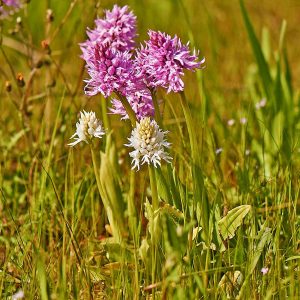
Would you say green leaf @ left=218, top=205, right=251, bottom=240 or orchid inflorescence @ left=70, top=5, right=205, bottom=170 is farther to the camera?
green leaf @ left=218, top=205, right=251, bottom=240

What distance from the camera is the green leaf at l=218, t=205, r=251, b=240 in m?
1.88

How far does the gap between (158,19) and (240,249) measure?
3.07 meters

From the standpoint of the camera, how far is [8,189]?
255 centimetres

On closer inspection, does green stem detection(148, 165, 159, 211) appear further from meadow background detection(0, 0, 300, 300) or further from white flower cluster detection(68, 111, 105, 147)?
white flower cluster detection(68, 111, 105, 147)

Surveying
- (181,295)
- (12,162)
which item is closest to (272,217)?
(181,295)

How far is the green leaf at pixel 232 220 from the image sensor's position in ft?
6.17

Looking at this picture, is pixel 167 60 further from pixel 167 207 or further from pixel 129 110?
pixel 167 207

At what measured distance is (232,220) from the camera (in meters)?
1.90

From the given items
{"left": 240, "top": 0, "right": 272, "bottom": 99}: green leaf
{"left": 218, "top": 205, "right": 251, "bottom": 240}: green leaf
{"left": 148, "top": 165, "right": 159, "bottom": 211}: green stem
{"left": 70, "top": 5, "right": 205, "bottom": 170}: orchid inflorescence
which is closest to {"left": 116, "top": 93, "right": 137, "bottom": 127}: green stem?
{"left": 70, "top": 5, "right": 205, "bottom": 170}: orchid inflorescence

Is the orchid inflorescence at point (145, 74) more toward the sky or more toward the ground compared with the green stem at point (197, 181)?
more toward the sky

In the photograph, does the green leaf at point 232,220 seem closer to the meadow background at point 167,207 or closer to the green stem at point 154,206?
the meadow background at point 167,207

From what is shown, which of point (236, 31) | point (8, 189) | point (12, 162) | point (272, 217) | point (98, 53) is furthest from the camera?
point (236, 31)

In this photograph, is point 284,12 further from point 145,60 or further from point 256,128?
point 145,60

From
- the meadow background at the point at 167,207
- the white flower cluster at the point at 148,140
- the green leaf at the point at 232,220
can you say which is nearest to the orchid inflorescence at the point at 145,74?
the white flower cluster at the point at 148,140
